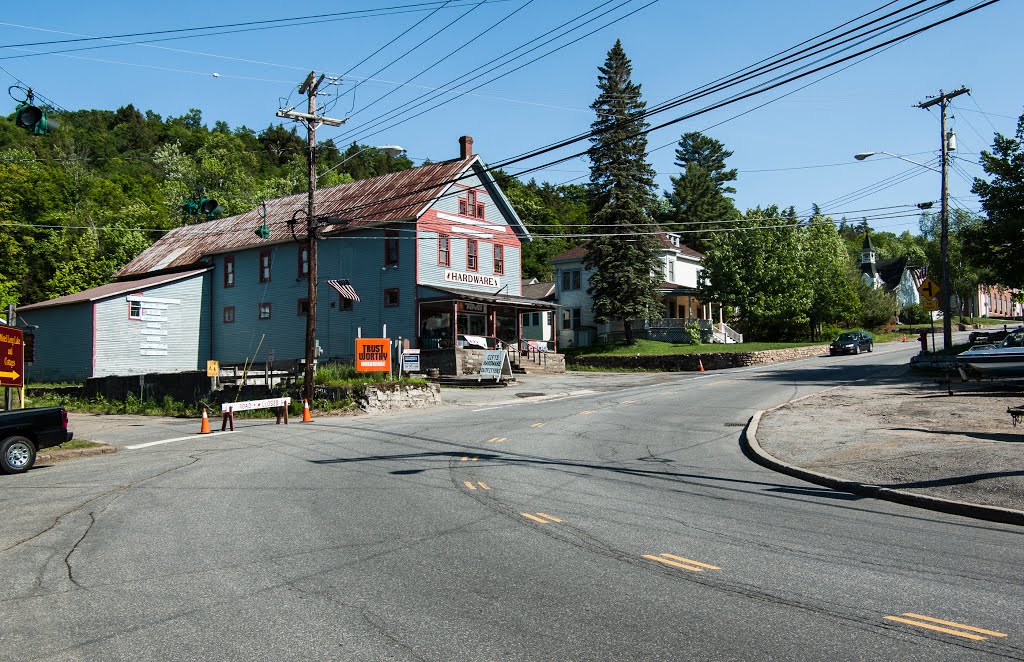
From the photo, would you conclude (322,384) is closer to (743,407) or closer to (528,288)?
(743,407)

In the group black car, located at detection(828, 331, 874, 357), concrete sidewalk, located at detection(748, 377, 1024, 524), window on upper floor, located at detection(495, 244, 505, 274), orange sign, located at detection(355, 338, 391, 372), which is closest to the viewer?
concrete sidewalk, located at detection(748, 377, 1024, 524)

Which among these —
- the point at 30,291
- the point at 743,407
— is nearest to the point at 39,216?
the point at 30,291

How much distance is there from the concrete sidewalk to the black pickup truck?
14.1 meters

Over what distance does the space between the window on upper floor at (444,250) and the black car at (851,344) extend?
83.8 ft

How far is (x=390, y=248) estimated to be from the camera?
134 feet

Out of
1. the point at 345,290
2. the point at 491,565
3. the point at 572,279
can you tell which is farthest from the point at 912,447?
the point at 572,279

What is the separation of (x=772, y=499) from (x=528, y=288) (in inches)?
2370

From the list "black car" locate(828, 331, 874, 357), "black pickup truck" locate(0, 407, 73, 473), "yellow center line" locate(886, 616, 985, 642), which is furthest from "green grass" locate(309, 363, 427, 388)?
"black car" locate(828, 331, 874, 357)

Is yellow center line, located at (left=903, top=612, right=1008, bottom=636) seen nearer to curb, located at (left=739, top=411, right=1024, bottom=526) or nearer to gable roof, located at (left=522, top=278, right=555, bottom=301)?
curb, located at (left=739, top=411, right=1024, bottom=526)

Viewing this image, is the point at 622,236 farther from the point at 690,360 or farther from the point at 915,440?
the point at 915,440

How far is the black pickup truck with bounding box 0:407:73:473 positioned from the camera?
48.9 feet

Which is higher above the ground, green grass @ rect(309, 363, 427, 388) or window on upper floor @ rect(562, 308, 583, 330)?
window on upper floor @ rect(562, 308, 583, 330)

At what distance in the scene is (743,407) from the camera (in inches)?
878

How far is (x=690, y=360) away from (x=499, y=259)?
12719 millimetres
